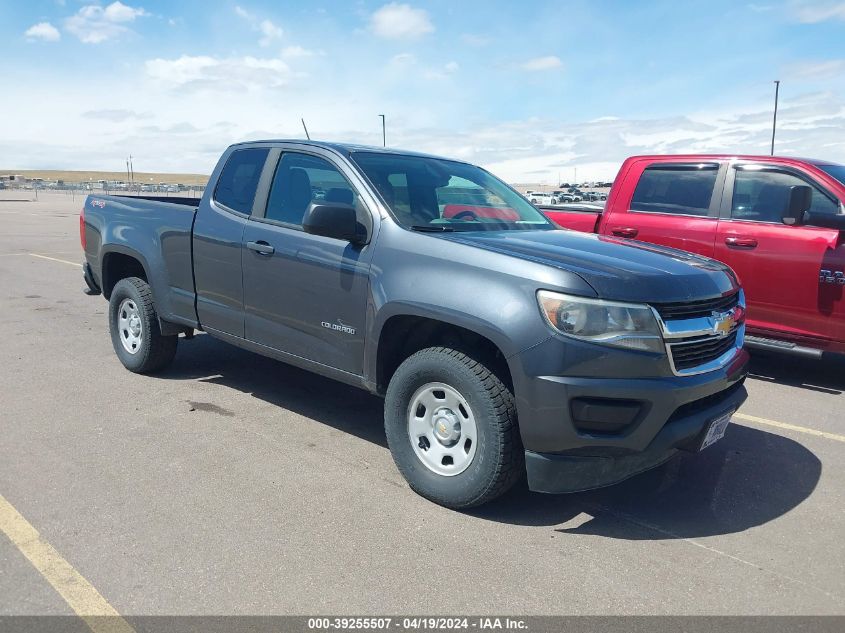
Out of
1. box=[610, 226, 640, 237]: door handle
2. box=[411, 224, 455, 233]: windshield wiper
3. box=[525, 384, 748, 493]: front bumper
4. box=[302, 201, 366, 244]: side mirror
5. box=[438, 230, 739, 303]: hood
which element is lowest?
box=[525, 384, 748, 493]: front bumper

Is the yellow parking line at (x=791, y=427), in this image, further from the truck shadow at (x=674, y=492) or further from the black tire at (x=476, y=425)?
the black tire at (x=476, y=425)

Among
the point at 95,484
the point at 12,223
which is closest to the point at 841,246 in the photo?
the point at 95,484

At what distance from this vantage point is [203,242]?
5.09m

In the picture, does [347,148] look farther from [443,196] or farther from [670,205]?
[670,205]

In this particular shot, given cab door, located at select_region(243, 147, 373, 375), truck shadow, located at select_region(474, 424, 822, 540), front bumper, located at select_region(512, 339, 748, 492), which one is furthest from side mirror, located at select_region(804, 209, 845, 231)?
cab door, located at select_region(243, 147, 373, 375)

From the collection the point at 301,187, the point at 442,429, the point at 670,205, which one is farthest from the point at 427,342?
the point at 670,205

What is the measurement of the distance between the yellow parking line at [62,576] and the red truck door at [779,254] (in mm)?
5497

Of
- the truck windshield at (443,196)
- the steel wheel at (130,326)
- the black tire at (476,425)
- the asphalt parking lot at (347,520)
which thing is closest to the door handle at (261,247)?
the truck windshield at (443,196)

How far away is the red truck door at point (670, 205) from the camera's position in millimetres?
6617

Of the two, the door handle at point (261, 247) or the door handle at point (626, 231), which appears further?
the door handle at point (626, 231)

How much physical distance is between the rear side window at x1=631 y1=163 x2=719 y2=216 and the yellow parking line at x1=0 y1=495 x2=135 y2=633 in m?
5.85

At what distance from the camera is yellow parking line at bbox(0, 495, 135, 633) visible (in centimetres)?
269

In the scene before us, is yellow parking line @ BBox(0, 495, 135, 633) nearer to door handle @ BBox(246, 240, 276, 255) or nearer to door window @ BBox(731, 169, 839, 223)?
door handle @ BBox(246, 240, 276, 255)

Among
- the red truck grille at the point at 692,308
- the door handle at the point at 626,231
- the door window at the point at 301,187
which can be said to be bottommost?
the red truck grille at the point at 692,308
